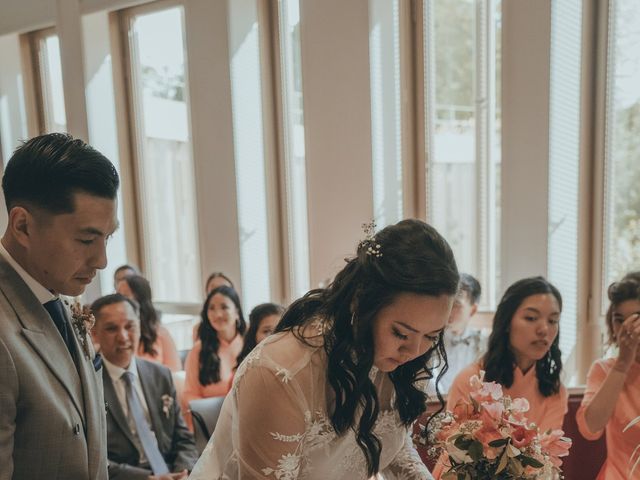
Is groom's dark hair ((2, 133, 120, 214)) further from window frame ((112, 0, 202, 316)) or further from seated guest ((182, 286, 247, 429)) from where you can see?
window frame ((112, 0, 202, 316))

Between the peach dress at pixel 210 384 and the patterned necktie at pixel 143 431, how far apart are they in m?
0.95

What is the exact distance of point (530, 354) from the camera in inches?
98.3

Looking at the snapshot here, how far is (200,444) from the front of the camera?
2.82 meters

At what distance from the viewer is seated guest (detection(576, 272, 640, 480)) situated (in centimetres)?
235

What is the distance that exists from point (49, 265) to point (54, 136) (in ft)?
0.93

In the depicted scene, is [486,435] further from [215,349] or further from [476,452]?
[215,349]

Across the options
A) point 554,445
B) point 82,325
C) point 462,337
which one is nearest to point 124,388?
point 82,325

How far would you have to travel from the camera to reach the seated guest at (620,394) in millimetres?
2354

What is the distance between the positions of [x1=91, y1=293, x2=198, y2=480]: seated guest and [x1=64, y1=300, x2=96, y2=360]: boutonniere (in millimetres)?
1215

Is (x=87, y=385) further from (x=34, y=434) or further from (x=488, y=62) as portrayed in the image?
(x=488, y=62)

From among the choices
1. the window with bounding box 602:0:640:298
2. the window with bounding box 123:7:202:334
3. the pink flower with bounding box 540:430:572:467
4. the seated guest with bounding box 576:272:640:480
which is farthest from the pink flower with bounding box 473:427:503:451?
the window with bounding box 123:7:202:334

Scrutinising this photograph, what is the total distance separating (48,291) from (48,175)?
26 centimetres

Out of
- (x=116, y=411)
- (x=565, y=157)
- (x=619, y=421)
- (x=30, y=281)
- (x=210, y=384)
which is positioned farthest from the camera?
(x=565, y=157)

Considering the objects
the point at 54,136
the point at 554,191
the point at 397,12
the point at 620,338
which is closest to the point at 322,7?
the point at 397,12
